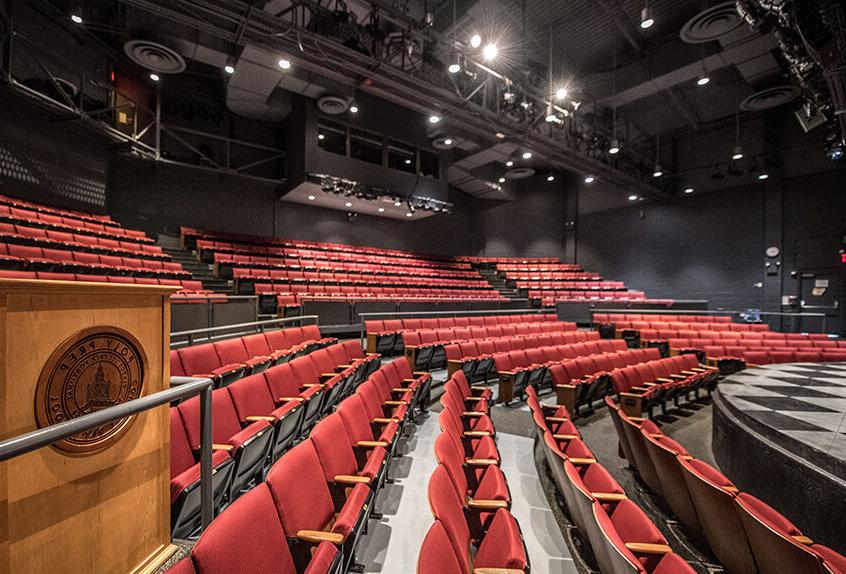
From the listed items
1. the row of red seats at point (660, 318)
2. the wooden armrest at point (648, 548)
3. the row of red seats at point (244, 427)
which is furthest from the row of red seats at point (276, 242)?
the wooden armrest at point (648, 548)

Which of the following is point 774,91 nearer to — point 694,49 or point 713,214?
point 694,49

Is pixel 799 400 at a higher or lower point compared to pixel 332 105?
lower

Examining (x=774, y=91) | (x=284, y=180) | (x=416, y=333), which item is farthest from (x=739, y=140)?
(x=284, y=180)

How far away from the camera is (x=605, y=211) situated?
8461 millimetres

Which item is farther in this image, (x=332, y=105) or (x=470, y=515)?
(x=332, y=105)

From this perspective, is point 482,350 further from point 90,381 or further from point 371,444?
point 90,381

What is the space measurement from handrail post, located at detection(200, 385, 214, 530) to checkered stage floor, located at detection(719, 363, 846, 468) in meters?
1.94

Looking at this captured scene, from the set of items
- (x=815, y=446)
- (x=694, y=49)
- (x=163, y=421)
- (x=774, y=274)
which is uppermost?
(x=694, y=49)

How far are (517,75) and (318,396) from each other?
4448mm

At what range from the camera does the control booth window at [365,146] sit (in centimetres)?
626

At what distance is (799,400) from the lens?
2025mm

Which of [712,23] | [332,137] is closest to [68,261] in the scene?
[332,137]

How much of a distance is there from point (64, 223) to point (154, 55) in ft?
7.14

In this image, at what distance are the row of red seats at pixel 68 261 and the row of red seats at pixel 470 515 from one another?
315 centimetres
